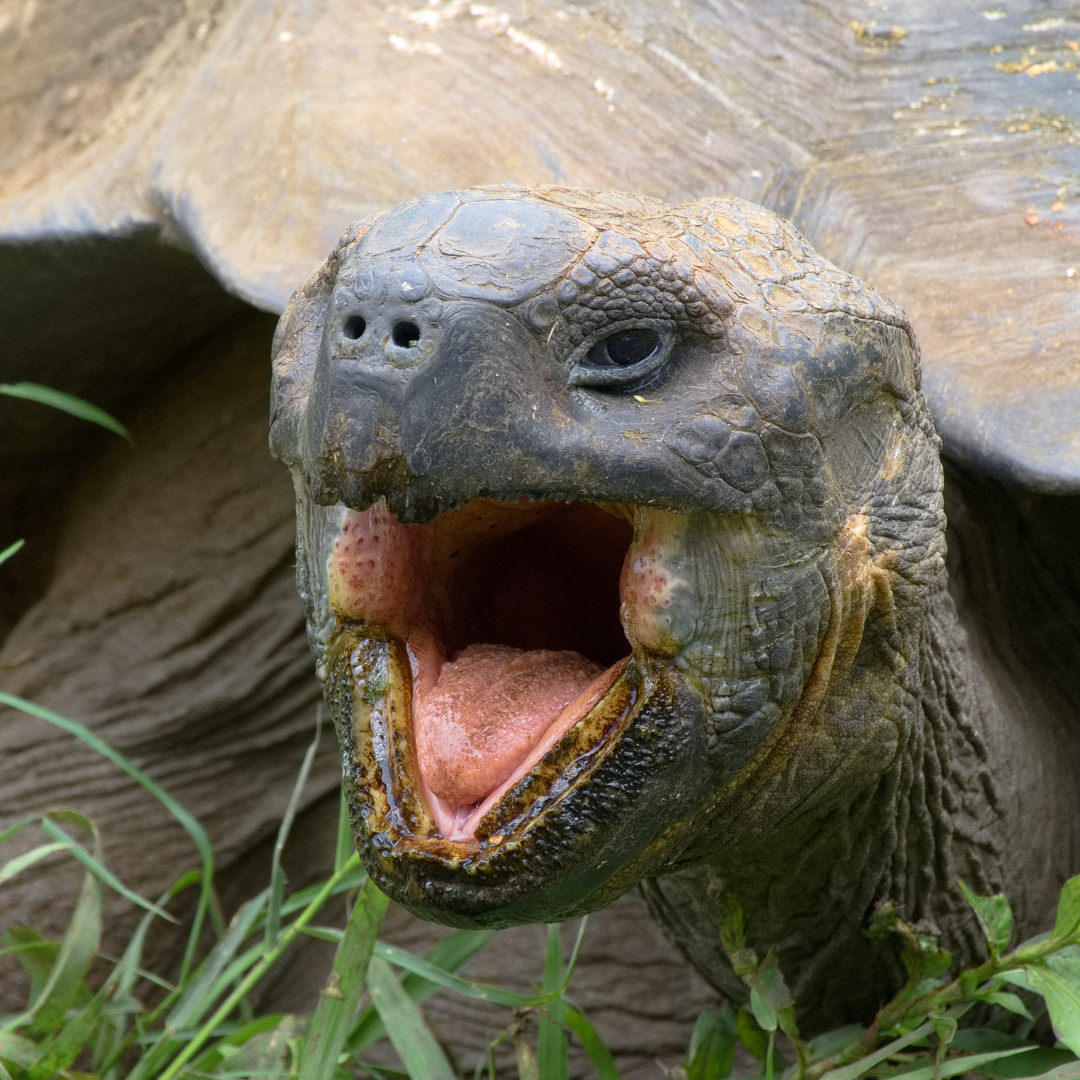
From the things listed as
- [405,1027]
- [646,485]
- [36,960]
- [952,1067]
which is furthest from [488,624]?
[36,960]

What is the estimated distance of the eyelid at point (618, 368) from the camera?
3.90 feet

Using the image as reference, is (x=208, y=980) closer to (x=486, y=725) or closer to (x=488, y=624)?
(x=488, y=624)

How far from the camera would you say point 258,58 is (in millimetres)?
2281

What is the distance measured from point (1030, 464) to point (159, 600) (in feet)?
5.66

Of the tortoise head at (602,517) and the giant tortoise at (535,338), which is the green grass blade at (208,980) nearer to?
the giant tortoise at (535,338)

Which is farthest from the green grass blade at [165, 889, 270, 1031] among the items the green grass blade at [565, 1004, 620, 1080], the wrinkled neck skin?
the wrinkled neck skin

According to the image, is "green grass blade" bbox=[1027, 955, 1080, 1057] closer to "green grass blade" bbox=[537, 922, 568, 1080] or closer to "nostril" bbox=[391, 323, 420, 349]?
"green grass blade" bbox=[537, 922, 568, 1080]

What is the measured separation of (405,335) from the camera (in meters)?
1.15

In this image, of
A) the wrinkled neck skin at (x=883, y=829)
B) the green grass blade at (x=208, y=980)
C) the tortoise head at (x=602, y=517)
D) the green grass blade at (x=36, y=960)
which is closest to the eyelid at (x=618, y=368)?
the tortoise head at (x=602, y=517)

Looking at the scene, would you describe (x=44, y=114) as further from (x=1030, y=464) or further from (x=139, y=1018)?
(x=1030, y=464)

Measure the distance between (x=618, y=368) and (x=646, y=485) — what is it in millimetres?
97

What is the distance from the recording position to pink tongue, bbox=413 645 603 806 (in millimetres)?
1310

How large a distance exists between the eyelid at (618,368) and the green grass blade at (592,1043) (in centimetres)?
100

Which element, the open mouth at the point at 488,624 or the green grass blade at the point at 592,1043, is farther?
the green grass blade at the point at 592,1043
